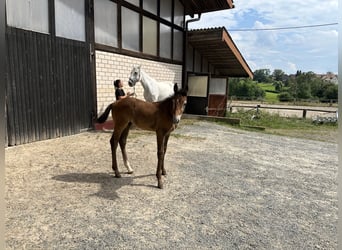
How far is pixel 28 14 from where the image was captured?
5258 millimetres

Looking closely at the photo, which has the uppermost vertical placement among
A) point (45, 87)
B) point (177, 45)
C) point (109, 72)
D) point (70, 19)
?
point (177, 45)

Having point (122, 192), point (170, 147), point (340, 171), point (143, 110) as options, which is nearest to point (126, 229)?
point (122, 192)

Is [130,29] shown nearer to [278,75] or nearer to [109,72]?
[109,72]

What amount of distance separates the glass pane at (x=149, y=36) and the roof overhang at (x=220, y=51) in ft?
8.38

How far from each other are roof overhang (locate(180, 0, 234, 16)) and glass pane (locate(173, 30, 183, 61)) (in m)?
1.22

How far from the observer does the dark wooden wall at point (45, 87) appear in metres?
5.09

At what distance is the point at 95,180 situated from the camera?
3.58 metres

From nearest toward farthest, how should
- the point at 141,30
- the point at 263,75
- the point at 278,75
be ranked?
1. the point at 141,30
2. the point at 278,75
3. the point at 263,75

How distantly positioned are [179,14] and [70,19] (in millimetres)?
5990

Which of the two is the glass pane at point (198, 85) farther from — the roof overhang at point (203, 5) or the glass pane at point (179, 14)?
the roof overhang at point (203, 5)

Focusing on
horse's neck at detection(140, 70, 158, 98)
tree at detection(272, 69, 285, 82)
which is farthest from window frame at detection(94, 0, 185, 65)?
tree at detection(272, 69, 285, 82)

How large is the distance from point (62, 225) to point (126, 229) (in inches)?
24.7

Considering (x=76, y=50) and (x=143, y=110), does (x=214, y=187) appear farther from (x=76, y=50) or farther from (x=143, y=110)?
(x=76, y=50)

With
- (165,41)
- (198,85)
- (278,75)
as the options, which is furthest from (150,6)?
(278,75)
